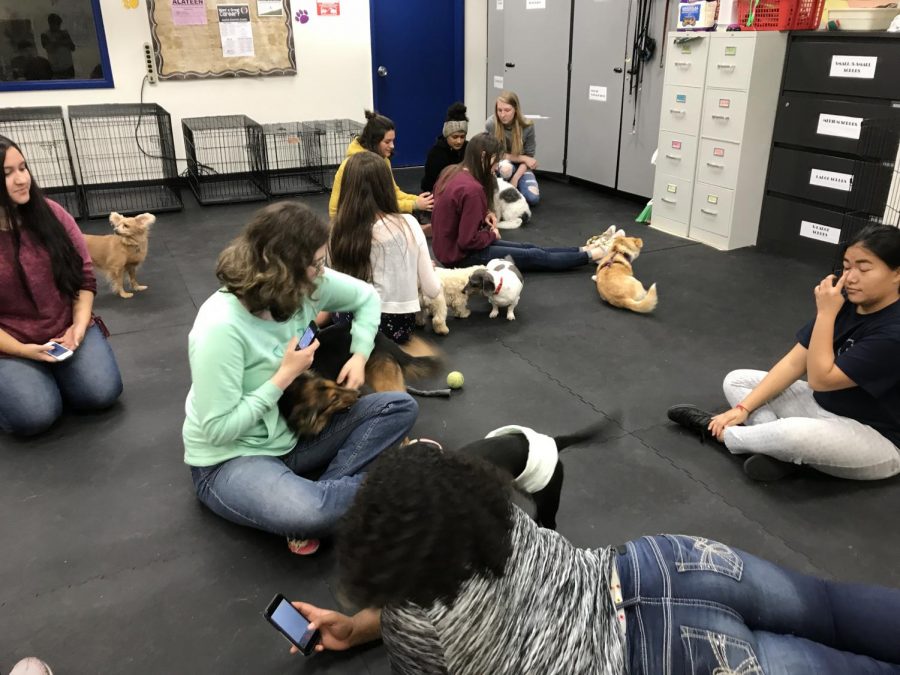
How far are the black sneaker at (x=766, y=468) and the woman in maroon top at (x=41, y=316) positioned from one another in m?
2.49

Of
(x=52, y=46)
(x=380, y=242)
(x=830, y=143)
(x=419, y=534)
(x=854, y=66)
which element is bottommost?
(x=380, y=242)

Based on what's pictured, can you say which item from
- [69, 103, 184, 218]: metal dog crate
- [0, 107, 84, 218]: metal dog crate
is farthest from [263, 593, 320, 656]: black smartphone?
[0, 107, 84, 218]: metal dog crate

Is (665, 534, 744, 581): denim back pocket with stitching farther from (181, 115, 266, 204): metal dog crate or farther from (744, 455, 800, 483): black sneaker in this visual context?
(181, 115, 266, 204): metal dog crate

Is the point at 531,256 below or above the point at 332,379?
below

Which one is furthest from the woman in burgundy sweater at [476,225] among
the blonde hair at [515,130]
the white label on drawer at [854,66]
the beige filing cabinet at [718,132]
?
the white label on drawer at [854,66]

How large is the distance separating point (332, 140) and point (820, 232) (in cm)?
459

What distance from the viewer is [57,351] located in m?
2.76

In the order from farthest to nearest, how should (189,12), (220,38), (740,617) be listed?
(220,38), (189,12), (740,617)

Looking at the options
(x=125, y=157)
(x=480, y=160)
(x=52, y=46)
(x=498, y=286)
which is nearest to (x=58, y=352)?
(x=498, y=286)

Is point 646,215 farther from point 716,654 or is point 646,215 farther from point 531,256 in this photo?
point 716,654

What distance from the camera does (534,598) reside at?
108 cm

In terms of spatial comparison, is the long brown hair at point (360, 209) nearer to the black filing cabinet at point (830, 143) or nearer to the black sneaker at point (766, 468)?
the black sneaker at point (766, 468)

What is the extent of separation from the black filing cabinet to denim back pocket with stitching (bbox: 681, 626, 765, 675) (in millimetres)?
3577

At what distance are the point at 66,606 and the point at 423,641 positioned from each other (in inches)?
52.6
